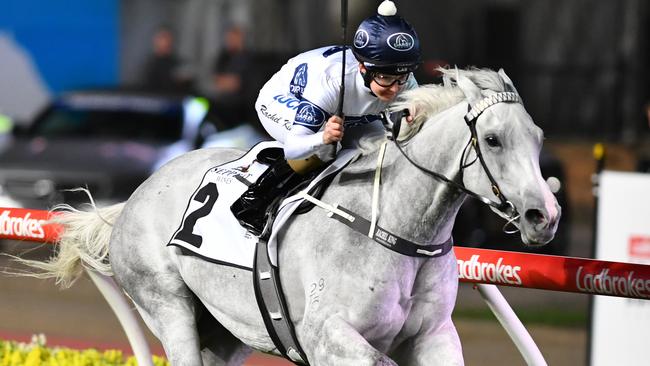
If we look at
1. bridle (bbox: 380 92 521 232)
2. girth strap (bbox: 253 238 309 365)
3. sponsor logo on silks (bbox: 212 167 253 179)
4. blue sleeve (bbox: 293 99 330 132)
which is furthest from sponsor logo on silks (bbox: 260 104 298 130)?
bridle (bbox: 380 92 521 232)

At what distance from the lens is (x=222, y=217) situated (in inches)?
245

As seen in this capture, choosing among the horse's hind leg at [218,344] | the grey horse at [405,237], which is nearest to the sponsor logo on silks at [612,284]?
the grey horse at [405,237]

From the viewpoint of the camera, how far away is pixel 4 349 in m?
8.29

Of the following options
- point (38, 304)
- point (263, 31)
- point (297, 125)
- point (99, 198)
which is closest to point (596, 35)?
point (263, 31)

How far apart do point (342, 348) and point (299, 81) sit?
1.28m

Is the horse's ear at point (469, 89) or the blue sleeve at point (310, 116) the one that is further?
the blue sleeve at point (310, 116)

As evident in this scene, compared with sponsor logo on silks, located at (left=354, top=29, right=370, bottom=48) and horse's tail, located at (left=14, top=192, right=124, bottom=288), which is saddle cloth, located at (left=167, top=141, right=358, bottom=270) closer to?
sponsor logo on silks, located at (left=354, top=29, right=370, bottom=48)

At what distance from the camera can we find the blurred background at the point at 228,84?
1434 cm

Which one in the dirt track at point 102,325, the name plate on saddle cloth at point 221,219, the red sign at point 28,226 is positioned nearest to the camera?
the name plate on saddle cloth at point 221,219

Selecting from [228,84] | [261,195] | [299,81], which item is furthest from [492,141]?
[228,84]

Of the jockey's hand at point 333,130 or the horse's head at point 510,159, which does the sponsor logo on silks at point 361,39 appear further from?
the horse's head at point 510,159

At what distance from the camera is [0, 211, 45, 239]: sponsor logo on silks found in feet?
24.1

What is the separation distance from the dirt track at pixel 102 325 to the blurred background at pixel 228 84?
60mm

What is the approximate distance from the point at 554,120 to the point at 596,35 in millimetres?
1488
